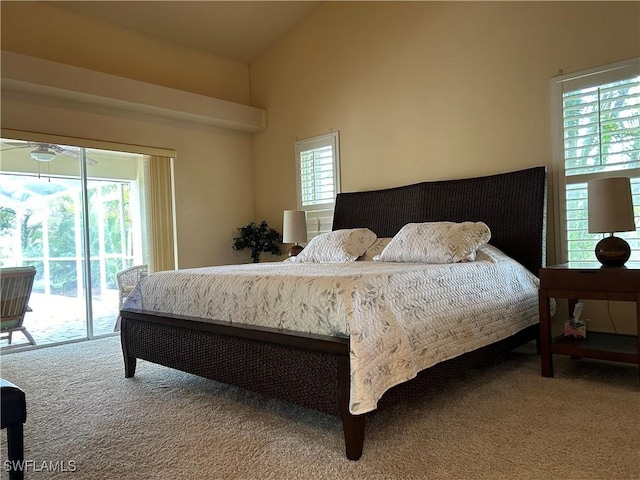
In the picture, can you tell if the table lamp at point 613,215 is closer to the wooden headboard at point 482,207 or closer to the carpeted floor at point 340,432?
the wooden headboard at point 482,207

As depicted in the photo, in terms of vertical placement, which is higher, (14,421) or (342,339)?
(342,339)

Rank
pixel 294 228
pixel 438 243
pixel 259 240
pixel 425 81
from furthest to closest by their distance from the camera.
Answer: pixel 259 240
pixel 294 228
pixel 425 81
pixel 438 243

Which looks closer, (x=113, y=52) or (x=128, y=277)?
(x=113, y=52)

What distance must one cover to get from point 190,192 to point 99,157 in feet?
3.14

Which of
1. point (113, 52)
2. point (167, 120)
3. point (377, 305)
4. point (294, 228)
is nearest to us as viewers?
point (377, 305)

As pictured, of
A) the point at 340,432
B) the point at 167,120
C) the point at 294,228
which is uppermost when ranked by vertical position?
the point at 167,120

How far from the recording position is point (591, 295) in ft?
8.42

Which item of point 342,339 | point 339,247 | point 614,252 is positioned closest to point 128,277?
point 339,247

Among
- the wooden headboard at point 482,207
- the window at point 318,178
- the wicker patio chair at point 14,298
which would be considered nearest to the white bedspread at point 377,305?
the wooden headboard at point 482,207

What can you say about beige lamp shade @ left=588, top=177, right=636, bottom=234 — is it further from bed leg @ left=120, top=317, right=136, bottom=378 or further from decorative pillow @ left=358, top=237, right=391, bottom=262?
bed leg @ left=120, top=317, right=136, bottom=378

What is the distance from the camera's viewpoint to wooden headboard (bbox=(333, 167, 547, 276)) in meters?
3.30

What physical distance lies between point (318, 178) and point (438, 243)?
2.20m

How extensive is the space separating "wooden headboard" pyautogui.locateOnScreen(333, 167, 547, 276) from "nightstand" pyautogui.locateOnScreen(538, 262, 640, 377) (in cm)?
57

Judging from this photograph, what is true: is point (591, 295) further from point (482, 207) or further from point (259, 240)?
point (259, 240)
